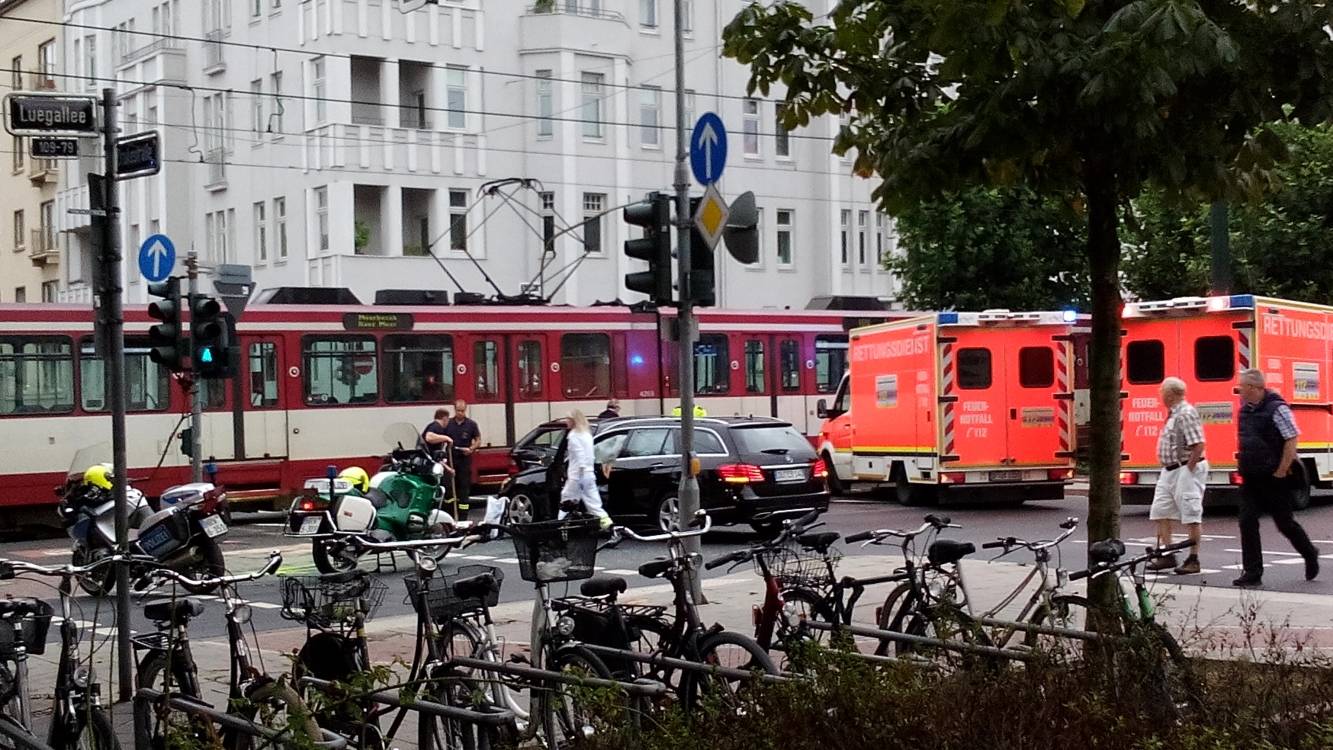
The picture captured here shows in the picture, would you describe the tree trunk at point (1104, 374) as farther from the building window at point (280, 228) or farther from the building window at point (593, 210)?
the building window at point (593, 210)

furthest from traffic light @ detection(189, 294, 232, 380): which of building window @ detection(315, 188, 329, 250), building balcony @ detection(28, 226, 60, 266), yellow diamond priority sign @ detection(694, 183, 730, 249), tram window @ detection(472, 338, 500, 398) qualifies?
building balcony @ detection(28, 226, 60, 266)

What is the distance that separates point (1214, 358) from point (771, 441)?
229 inches

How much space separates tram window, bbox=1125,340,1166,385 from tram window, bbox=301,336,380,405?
11.8m

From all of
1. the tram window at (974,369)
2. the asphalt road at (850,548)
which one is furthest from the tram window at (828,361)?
the tram window at (974,369)

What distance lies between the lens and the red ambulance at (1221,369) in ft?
74.4

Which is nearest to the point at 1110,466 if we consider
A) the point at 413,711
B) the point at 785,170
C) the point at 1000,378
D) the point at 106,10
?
the point at 413,711

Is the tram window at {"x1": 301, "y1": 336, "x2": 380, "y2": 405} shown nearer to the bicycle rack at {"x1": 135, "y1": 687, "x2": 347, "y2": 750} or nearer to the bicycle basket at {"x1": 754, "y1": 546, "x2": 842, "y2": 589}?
the bicycle basket at {"x1": 754, "y1": 546, "x2": 842, "y2": 589}

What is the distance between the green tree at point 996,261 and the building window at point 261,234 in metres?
16.2

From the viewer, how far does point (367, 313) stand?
28922 millimetres

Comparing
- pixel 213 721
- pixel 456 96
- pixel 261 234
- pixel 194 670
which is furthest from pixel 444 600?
pixel 261 234

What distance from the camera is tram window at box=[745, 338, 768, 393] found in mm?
33375

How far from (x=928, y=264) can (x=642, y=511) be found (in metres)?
18.2

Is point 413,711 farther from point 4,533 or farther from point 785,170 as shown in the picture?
point 785,170

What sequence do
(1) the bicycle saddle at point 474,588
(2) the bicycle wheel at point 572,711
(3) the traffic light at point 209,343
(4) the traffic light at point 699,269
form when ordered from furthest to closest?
(3) the traffic light at point 209,343
(4) the traffic light at point 699,269
(1) the bicycle saddle at point 474,588
(2) the bicycle wheel at point 572,711
